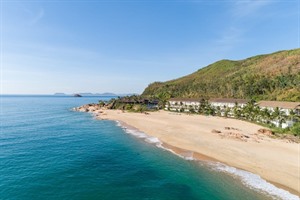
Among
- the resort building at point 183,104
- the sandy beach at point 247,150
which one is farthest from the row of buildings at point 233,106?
the sandy beach at point 247,150

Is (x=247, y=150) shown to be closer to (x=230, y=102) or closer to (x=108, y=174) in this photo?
(x=108, y=174)

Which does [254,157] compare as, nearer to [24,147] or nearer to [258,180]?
[258,180]

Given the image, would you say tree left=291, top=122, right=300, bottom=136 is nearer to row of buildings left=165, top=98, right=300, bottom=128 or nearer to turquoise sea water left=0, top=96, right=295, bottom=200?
row of buildings left=165, top=98, right=300, bottom=128

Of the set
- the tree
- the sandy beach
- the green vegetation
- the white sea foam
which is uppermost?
the green vegetation

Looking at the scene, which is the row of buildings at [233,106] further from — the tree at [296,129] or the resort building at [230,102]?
the tree at [296,129]

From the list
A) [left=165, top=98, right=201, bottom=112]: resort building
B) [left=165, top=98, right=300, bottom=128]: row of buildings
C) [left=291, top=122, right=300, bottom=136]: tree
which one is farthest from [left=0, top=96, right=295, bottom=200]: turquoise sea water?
[left=165, top=98, right=201, bottom=112]: resort building

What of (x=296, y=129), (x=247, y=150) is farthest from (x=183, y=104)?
(x=247, y=150)
